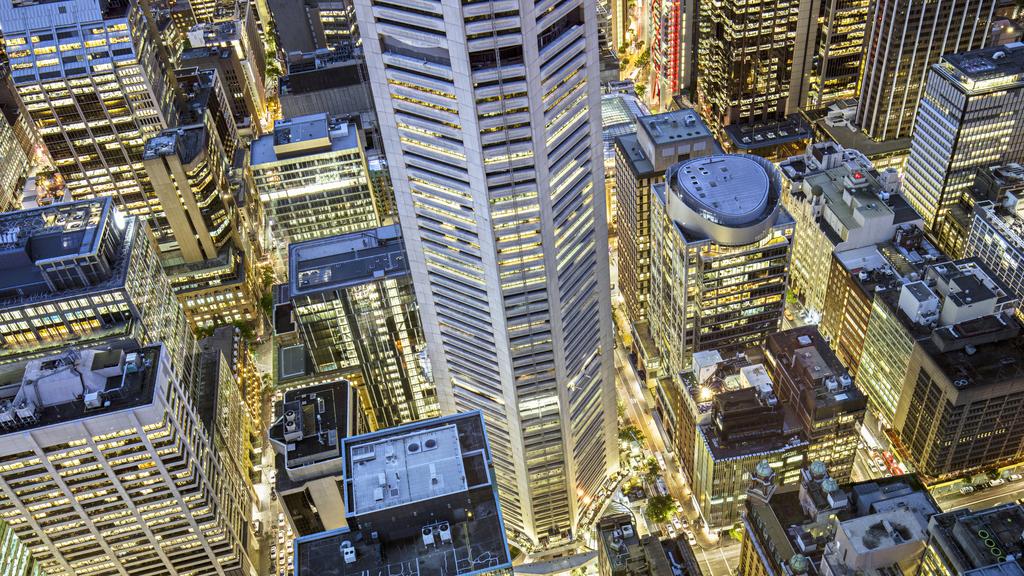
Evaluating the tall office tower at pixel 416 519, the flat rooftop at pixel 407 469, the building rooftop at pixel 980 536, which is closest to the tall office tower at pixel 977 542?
the building rooftop at pixel 980 536

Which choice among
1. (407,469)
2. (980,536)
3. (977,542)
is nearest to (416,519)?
(407,469)


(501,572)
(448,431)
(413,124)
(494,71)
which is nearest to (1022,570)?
(501,572)

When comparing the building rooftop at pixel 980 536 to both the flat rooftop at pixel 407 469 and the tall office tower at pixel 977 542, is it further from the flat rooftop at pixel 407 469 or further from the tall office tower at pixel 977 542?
the flat rooftop at pixel 407 469

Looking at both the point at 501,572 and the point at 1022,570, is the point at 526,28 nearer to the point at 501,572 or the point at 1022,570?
the point at 501,572

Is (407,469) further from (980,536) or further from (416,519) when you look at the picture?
(980,536)

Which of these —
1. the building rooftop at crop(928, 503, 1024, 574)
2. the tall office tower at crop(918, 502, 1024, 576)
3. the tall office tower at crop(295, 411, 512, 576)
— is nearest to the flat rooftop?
the tall office tower at crop(295, 411, 512, 576)
